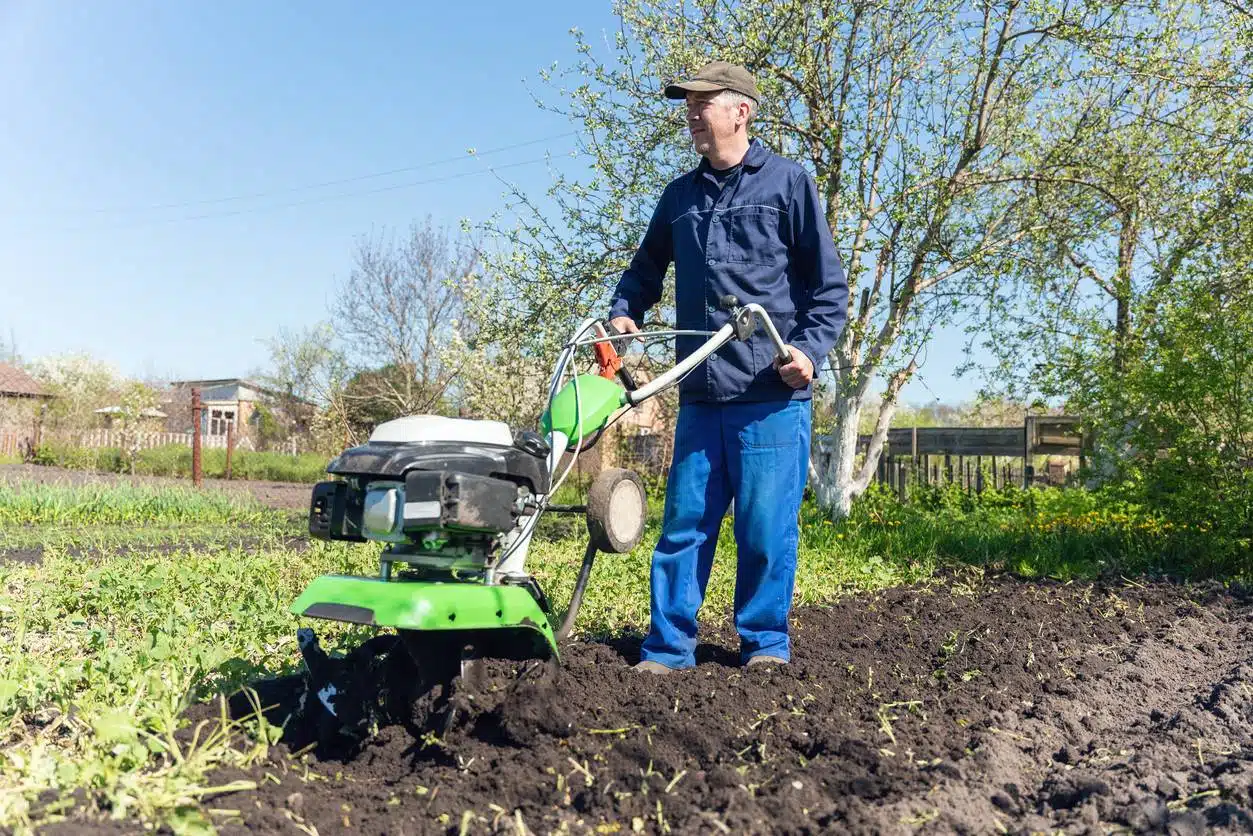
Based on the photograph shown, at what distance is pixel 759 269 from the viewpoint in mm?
3598

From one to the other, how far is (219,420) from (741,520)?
5256 centimetres

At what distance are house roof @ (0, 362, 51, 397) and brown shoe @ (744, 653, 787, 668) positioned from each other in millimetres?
43039

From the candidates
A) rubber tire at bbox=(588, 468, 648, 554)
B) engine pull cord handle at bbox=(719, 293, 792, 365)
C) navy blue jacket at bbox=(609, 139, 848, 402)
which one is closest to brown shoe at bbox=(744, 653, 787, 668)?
rubber tire at bbox=(588, 468, 648, 554)

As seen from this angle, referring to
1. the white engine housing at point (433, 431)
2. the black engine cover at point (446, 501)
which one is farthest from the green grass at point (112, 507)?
the black engine cover at point (446, 501)

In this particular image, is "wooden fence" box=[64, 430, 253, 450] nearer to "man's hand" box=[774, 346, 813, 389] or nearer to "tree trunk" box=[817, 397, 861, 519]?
"tree trunk" box=[817, 397, 861, 519]

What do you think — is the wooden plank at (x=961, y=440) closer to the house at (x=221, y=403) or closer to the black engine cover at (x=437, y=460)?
the black engine cover at (x=437, y=460)

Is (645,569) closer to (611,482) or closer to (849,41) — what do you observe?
(611,482)

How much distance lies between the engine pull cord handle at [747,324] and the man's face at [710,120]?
604 millimetres

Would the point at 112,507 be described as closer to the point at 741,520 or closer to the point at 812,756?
the point at 741,520

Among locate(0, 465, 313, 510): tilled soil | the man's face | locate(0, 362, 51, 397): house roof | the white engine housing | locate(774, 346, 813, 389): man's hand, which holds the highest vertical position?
locate(0, 362, 51, 397): house roof

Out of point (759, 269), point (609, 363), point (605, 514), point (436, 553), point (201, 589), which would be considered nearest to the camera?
point (436, 553)

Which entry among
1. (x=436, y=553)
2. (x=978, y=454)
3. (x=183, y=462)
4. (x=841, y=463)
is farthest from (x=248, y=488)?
(x=436, y=553)

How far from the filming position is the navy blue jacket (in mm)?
3516

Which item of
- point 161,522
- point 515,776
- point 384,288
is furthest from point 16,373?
point 515,776
